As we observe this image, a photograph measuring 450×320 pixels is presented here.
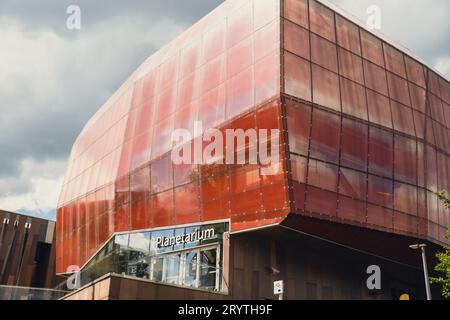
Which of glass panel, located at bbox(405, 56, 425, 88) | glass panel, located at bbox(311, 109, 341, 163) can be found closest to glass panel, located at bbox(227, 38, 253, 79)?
glass panel, located at bbox(311, 109, 341, 163)

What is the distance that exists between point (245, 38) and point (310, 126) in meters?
6.87

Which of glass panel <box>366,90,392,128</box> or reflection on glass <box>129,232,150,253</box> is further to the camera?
reflection on glass <box>129,232,150,253</box>

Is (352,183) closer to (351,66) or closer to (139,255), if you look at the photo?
(351,66)

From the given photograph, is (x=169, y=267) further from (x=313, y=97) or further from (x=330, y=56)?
(x=330, y=56)

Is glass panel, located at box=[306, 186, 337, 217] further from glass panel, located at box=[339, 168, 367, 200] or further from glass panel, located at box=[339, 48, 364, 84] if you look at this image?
glass panel, located at box=[339, 48, 364, 84]

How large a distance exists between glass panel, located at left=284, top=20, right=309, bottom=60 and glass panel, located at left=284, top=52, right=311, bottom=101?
0.43m

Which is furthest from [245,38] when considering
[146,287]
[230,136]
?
[146,287]

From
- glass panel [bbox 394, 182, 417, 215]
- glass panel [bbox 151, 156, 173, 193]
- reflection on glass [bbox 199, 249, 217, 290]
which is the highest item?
glass panel [bbox 151, 156, 173, 193]

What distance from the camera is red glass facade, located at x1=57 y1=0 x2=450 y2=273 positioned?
1025 inches

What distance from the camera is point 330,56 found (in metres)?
29.0

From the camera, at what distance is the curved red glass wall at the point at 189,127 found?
Result: 26.4 m

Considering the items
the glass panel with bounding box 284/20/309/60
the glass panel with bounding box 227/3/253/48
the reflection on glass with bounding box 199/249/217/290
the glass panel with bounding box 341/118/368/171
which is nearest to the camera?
the reflection on glass with bounding box 199/249/217/290

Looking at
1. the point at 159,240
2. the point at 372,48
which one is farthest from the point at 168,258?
the point at 372,48

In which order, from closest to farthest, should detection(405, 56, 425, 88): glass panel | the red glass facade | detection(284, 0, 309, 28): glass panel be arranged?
the red glass facade < detection(284, 0, 309, 28): glass panel < detection(405, 56, 425, 88): glass panel
